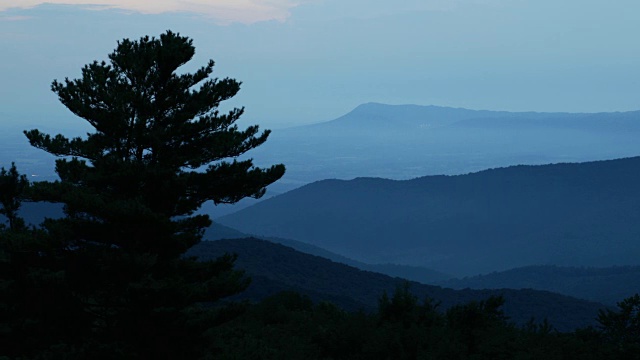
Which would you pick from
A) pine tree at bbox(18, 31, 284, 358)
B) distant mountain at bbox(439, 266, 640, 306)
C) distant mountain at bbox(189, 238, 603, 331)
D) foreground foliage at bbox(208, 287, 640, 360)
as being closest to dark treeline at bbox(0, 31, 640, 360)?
pine tree at bbox(18, 31, 284, 358)

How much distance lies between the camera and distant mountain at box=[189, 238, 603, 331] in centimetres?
10856

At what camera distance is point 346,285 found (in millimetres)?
126875

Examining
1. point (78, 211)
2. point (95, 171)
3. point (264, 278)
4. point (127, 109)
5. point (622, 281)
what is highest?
point (127, 109)

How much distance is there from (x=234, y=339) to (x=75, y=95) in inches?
474

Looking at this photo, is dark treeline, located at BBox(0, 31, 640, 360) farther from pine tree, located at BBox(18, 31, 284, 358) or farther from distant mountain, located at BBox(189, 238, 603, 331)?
distant mountain, located at BBox(189, 238, 603, 331)

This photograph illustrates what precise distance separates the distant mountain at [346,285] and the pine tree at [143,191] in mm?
80756

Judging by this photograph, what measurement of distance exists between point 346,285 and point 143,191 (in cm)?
11144

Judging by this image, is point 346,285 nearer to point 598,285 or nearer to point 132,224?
Result: point 598,285

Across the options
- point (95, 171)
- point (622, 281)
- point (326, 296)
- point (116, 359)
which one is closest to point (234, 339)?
point (116, 359)

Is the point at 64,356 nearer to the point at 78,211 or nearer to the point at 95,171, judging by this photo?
the point at 78,211

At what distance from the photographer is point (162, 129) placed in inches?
707

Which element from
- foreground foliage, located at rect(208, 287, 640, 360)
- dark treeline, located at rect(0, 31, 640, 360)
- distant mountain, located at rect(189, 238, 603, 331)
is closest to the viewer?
dark treeline, located at rect(0, 31, 640, 360)

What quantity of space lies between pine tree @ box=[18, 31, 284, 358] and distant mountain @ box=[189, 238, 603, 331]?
8076 centimetres

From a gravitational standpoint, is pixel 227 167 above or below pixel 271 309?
above
